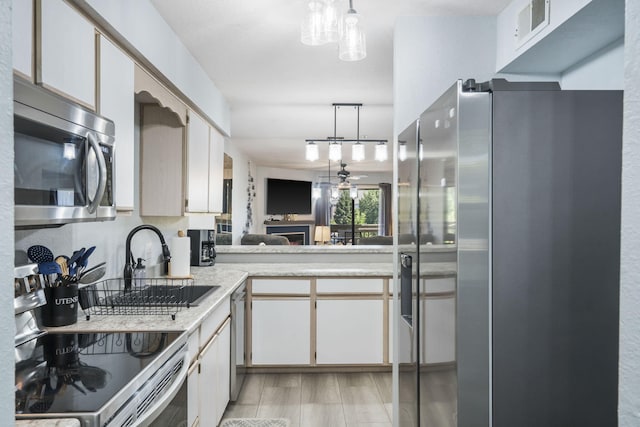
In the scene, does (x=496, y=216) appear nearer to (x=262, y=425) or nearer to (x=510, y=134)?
(x=510, y=134)

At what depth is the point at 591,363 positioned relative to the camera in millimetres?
1503

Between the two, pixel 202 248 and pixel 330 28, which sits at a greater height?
pixel 330 28

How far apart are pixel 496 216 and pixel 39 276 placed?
168 centimetres

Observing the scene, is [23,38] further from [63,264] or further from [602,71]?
[602,71]

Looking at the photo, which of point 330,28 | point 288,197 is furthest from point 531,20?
point 288,197

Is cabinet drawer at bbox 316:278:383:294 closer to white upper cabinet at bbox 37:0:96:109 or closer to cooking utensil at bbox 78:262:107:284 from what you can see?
cooking utensil at bbox 78:262:107:284

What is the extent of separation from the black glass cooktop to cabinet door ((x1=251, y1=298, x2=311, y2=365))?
6.57 ft

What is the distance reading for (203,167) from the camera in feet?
11.7

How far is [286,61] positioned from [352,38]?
1.59m

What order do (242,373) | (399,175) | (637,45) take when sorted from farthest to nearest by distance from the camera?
(242,373) → (399,175) → (637,45)

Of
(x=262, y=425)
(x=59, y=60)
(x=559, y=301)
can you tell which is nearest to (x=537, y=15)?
(x=559, y=301)

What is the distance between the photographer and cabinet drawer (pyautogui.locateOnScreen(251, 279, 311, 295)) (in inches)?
145

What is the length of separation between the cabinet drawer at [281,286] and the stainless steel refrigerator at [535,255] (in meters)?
2.21

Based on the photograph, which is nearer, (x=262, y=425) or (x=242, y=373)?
(x=262, y=425)
